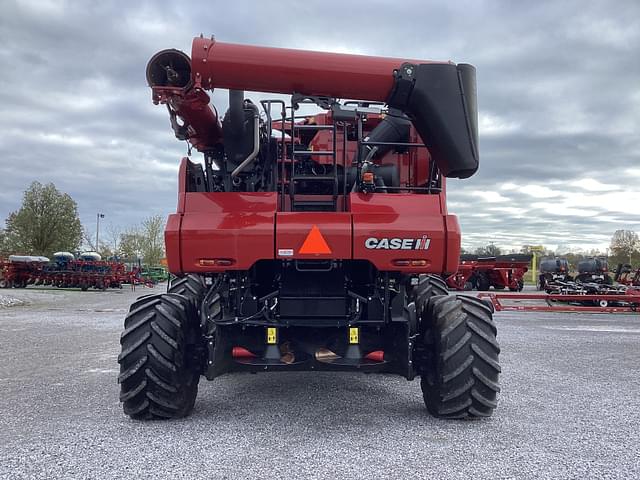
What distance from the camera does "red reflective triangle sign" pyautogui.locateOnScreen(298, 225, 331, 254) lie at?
4.50 meters

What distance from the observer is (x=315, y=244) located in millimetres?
4504

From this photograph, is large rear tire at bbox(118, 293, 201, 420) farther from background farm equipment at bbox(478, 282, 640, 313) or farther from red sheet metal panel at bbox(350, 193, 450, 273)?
background farm equipment at bbox(478, 282, 640, 313)

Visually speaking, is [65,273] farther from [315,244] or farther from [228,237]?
[315,244]

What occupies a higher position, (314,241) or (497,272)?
(314,241)

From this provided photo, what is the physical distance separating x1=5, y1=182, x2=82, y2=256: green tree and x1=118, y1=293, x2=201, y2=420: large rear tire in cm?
4834

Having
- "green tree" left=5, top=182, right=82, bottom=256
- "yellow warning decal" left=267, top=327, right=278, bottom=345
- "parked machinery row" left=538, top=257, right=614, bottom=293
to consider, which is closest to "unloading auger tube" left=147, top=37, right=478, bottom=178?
"yellow warning decal" left=267, top=327, right=278, bottom=345

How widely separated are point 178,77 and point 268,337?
7.32 feet

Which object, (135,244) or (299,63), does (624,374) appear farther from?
(135,244)

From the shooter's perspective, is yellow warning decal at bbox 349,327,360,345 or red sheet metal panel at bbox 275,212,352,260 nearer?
red sheet metal panel at bbox 275,212,352,260

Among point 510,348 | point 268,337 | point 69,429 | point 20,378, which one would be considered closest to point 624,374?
point 510,348

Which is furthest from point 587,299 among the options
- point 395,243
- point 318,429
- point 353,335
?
point 318,429

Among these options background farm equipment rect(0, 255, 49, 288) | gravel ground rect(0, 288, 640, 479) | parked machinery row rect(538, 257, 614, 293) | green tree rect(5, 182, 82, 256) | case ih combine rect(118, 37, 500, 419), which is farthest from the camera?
green tree rect(5, 182, 82, 256)

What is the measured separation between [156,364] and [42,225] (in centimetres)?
4997

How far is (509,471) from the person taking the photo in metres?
3.65
